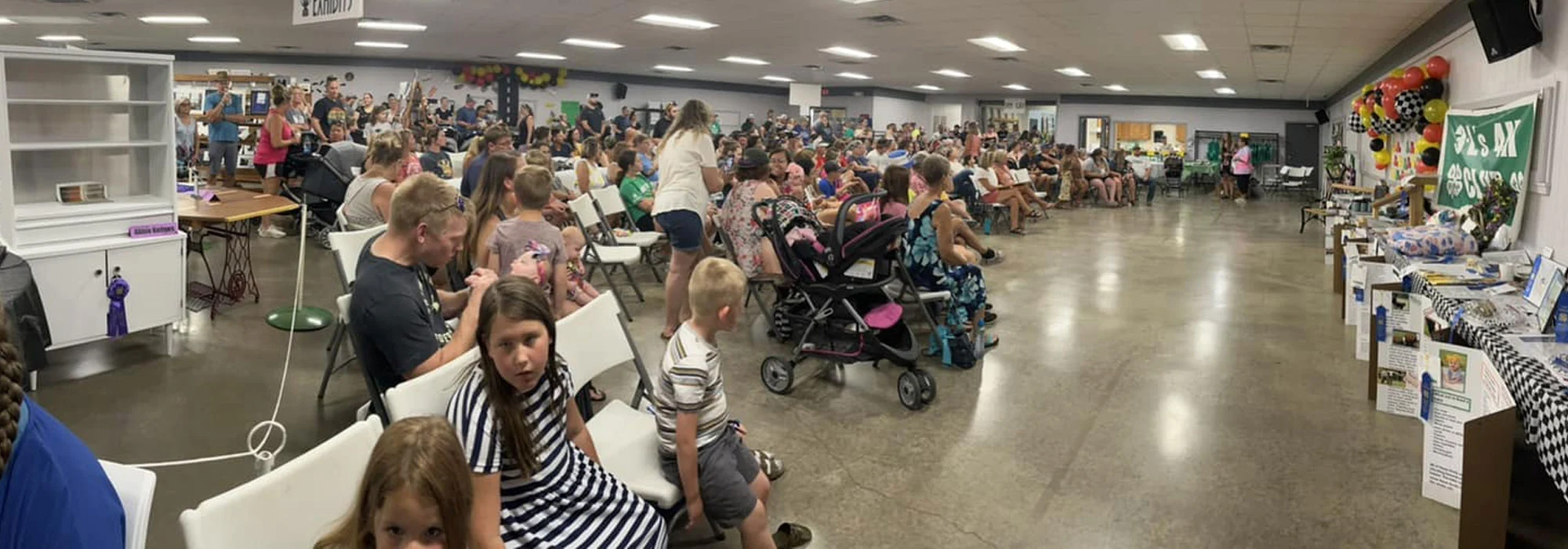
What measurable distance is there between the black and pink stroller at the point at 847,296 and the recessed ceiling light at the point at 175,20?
10.3m

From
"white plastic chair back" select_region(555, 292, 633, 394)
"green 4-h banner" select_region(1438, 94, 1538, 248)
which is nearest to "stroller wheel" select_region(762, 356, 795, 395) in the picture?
"white plastic chair back" select_region(555, 292, 633, 394)

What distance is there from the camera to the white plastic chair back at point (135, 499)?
146 cm

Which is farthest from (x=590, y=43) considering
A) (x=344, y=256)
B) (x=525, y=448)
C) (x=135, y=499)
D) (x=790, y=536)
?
(x=135, y=499)

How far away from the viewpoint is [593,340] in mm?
2943

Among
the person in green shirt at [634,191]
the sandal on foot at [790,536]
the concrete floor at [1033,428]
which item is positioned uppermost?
the person in green shirt at [634,191]

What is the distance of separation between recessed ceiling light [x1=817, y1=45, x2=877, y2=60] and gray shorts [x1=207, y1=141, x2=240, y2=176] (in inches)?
303

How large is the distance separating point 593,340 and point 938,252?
2628 mm

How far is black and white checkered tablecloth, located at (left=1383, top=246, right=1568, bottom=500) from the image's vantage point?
249 centimetres

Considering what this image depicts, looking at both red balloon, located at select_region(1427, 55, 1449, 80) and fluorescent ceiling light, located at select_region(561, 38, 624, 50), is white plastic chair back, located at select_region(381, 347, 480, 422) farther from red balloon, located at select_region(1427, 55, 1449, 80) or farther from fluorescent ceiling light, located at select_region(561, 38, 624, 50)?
fluorescent ceiling light, located at select_region(561, 38, 624, 50)

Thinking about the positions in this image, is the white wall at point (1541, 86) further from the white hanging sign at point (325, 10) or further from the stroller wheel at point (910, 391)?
the white hanging sign at point (325, 10)

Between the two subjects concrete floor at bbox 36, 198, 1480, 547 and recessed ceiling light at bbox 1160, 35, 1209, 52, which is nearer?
concrete floor at bbox 36, 198, 1480, 547

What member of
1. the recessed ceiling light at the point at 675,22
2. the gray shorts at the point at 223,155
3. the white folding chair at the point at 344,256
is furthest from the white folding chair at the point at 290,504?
the gray shorts at the point at 223,155

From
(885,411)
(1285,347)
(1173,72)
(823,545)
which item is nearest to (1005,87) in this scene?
(1173,72)

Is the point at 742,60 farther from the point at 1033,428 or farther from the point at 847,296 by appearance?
the point at 1033,428
